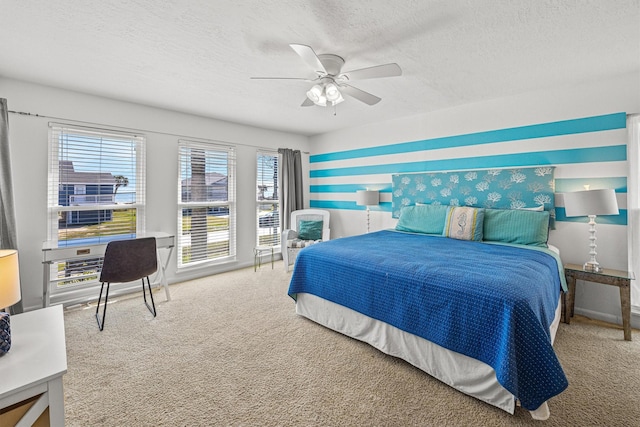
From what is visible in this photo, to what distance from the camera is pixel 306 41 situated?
2.09 m

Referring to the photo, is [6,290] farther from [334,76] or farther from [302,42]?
[334,76]

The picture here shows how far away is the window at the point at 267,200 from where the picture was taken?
4961mm

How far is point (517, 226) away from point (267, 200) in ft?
12.3

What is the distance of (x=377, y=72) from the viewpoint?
2.09 meters

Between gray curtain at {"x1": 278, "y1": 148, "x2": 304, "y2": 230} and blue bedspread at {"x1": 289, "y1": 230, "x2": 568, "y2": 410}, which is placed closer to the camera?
blue bedspread at {"x1": 289, "y1": 230, "x2": 568, "y2": 410}

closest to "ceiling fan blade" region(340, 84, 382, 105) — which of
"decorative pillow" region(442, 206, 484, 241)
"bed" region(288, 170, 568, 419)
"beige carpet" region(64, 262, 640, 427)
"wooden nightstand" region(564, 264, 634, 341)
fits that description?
"bed" region(288, 170, 568, 419)

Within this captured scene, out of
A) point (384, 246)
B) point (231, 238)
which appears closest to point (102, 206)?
point (231, 238)

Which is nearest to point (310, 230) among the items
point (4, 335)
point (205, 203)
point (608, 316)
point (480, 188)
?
point (205, 203)

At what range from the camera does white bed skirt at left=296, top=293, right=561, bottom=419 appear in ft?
5.39

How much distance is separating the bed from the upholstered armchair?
160 centimetres

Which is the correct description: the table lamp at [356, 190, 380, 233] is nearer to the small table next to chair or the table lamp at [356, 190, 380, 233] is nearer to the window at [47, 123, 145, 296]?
the small table next to chair

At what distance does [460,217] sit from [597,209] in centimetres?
114

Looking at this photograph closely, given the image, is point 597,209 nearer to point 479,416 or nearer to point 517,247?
point 517,247

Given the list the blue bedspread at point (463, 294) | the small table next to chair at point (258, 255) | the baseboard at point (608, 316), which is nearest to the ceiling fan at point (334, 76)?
the blue bedspread at point (463, 294)
